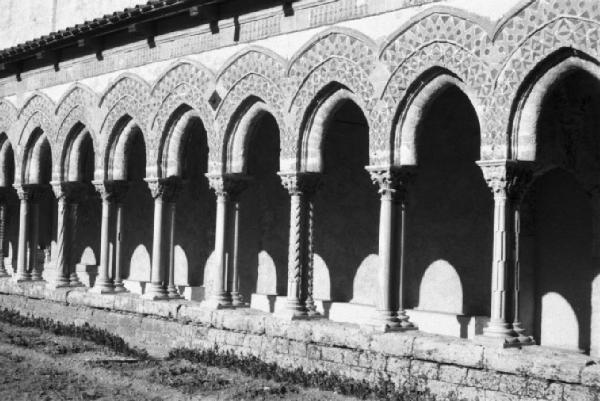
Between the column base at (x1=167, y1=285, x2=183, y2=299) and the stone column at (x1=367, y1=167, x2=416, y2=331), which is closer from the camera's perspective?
the stone column at (x1=367, y1=167, x2=416, y2=331)

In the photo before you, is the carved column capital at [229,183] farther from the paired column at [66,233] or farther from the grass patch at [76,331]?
the paired column at [66,233]

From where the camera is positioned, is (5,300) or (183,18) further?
(5,300)

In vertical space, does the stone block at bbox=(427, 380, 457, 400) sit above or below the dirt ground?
above

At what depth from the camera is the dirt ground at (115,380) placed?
1022 centimetres

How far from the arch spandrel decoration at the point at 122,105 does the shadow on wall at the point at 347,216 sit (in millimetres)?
3397

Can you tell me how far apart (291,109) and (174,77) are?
128 inches

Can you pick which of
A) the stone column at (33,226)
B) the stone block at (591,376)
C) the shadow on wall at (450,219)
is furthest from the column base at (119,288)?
the stone block at (591,376)

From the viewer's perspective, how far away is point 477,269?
14070mm

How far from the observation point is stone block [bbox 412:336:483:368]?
33.5ft

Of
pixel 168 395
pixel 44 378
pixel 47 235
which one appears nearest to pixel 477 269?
pixel 168 395

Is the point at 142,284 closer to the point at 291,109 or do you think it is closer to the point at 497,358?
the point at 291,109

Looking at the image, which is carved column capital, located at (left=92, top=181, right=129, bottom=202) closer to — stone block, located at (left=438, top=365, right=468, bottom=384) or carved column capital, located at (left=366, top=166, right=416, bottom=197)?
carved column capital, located at (left=366, top=166, right=416, bottom=197)

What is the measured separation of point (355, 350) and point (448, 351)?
1524 mm

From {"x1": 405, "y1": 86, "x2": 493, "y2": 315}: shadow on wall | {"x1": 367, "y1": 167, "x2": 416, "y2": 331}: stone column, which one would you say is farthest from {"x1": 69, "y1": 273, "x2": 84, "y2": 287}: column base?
{"x1": 367, "y1": 167, "x2": 416, "y2": 331}: stone column
